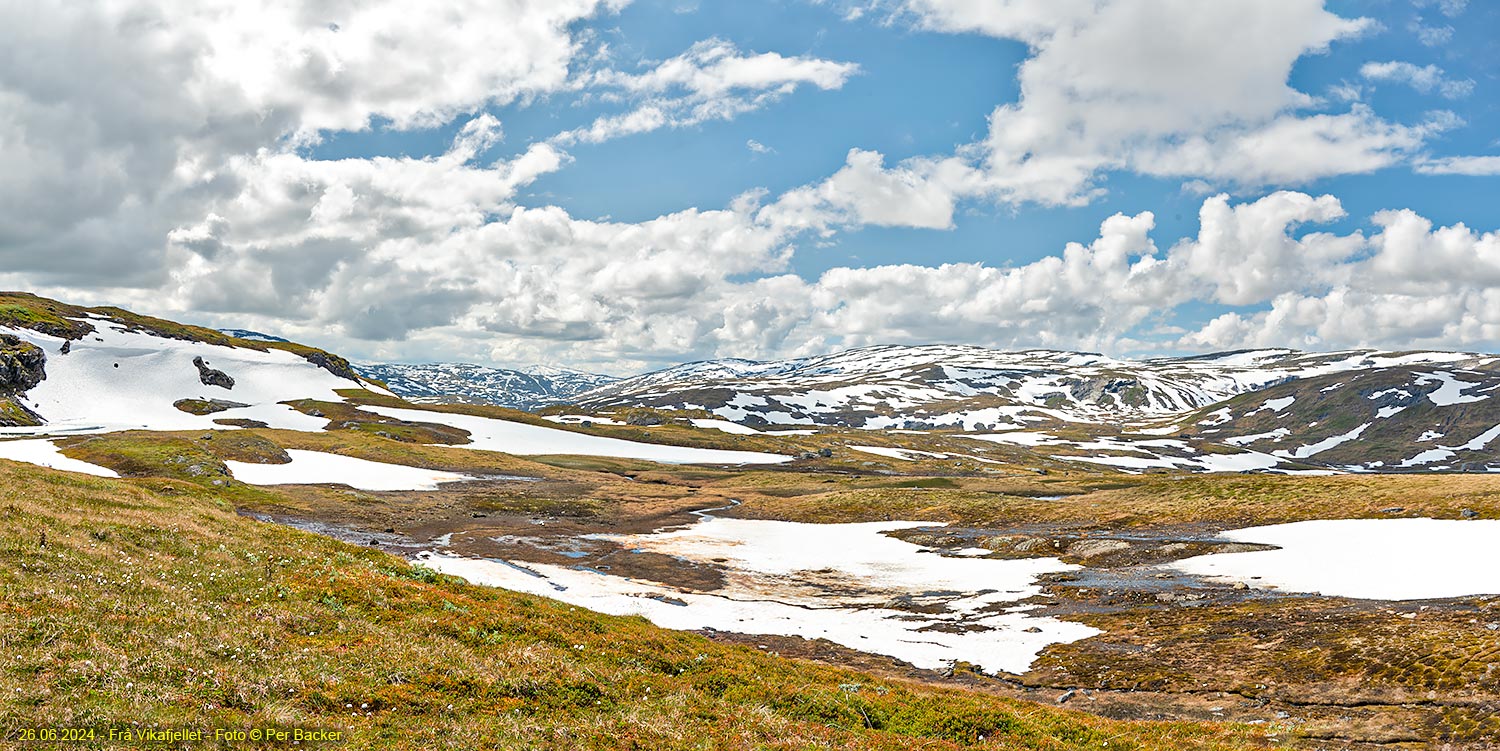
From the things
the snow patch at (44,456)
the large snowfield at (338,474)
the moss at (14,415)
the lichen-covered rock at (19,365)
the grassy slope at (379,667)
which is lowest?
the large snowfield at (338,474)

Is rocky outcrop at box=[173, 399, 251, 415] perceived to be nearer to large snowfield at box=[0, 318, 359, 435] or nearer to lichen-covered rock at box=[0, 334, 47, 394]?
large snowfield at box=[0, 318, 359, 435]

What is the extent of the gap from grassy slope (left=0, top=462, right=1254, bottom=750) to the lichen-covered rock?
191729 millimetres

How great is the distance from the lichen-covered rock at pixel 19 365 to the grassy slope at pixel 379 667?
629 feet

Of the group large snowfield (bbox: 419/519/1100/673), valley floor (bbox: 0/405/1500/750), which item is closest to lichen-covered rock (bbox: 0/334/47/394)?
valley floor (bbox: 0/405/1500/750)

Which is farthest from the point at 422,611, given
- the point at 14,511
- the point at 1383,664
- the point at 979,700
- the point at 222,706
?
the point at 1383,664

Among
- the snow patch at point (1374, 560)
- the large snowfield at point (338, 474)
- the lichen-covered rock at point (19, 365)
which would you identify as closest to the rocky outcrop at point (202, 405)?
the lichen-covered rock at point (19, 365)

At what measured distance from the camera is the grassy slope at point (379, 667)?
13117 millimetres

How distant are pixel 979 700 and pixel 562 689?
1368 centimetres

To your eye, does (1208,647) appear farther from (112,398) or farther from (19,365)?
(19,365)

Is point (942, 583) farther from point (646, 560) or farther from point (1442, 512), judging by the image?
point (1442, 512)

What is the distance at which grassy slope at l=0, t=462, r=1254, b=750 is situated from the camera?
43.0 ft

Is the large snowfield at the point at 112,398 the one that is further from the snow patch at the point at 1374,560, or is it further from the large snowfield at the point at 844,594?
the snow patch at the point at 1374,560

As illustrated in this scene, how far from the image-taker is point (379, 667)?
16.3 metres

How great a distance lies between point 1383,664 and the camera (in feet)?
88.1
